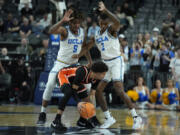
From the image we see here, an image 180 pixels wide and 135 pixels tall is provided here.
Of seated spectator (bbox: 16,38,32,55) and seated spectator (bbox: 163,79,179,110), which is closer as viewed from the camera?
seated spectator (bbox: 163,79,179,110)

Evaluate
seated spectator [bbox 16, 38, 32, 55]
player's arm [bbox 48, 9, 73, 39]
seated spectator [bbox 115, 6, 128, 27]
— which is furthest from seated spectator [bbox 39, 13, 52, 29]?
player's arm [bbox 48, 9, 73, 39]

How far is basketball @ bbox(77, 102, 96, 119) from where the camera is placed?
7.94 m

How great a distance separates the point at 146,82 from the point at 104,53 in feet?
24.4

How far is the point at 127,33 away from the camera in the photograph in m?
20.3

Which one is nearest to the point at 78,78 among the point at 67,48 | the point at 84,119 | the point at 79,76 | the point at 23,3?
the point at 79,76

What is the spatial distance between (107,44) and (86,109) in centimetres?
162

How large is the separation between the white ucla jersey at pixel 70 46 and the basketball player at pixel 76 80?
703mm

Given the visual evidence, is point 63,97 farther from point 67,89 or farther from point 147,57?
point 147,57

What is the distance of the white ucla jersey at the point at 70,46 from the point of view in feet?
29.7

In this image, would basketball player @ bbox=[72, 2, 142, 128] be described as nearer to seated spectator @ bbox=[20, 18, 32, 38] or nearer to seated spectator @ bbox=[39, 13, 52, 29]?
seated spectator @ bbox=[20, 18, 32, 38]

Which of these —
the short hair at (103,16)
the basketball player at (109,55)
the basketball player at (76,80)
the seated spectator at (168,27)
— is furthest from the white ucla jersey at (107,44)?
the seated spectator at (168,27)

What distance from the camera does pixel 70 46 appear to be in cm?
908

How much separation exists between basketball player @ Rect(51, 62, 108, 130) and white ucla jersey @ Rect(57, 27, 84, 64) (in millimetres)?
703

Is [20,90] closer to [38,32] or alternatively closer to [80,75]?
[38,32]
